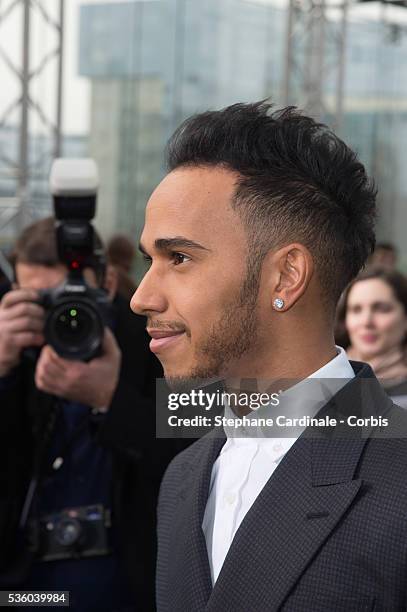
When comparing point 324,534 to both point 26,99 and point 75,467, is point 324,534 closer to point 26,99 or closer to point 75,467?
point 75,467

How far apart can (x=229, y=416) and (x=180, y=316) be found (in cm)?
19

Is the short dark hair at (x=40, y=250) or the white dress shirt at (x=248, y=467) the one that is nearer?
the white dress shirt at (x=248, y=467)

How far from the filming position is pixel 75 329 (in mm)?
2105

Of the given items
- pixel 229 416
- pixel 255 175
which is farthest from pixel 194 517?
pixel 255 175

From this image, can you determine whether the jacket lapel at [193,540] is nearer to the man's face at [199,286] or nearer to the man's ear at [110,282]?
the man's face at [199,286]

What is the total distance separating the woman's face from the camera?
3162 millimetres

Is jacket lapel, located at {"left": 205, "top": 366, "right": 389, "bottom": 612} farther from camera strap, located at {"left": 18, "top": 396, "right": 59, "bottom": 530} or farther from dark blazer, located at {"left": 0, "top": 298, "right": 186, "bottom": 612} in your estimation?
camera strap, located at {"left": 18, "top": 396, "right": 59, "bottom": 530}

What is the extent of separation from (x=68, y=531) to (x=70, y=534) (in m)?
0.01

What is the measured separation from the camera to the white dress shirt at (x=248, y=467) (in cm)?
125

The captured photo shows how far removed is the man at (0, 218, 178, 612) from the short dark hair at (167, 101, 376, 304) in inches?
34.9

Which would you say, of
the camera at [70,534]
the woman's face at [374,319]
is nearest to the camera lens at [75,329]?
the camera at [70,534]

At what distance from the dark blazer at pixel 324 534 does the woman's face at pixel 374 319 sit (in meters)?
1.89

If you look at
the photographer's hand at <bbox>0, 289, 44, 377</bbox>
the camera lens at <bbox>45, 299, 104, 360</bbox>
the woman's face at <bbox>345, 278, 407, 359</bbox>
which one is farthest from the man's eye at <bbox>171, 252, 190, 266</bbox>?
the woman's face at <bbox>345, 278, 407, 359</bbox>

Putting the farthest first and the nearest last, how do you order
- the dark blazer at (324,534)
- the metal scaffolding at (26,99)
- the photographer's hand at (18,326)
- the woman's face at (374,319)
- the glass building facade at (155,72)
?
the glass building facade at (155,72) → the metal scaffolding at (26,99) → the woman's face at (374,319) → the photographer's hand at (18,326) → the dark blazer at (324,534)
